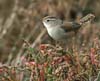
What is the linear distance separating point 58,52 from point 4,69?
1.50ft

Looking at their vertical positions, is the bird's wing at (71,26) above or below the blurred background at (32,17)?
below

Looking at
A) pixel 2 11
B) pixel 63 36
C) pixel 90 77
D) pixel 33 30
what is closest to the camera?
pixel 90 77

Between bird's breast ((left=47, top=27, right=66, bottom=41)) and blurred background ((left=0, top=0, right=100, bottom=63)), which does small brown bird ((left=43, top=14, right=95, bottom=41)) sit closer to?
bird's breast ((left=47, top=27, right=66, bottom=41))

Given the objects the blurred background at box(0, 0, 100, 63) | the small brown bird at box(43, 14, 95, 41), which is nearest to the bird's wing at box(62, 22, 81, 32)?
the small brown bird at box(43, 14, 95, 41)

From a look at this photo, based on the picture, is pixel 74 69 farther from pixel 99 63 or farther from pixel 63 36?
pixel 63 36

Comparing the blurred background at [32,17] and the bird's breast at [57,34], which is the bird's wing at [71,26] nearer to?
the bird's breast at [57,34]


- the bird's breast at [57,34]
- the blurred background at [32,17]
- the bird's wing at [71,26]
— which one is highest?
the blurred background at [32,17]

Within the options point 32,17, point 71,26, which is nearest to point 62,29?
point 71,26

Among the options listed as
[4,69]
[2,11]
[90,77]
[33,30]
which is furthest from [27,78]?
[2,11]

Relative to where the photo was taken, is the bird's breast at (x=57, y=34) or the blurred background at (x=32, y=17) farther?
the blurred background at (x=32, y=17)

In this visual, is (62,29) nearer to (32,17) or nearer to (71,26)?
(71,26)

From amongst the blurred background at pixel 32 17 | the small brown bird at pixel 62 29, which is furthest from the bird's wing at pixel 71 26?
the blurred background at pixel 32 17

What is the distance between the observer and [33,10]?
7184 mm

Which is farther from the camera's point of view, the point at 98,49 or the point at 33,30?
the point at 33,30
